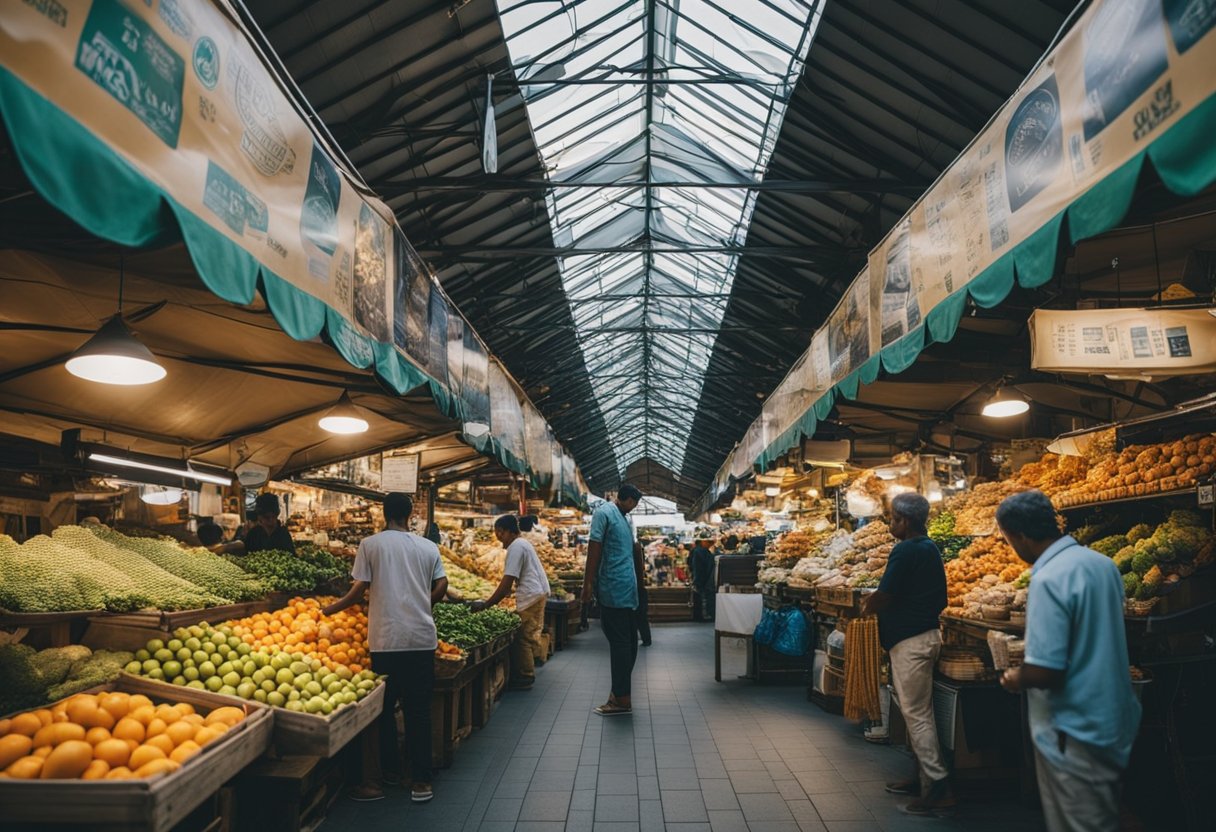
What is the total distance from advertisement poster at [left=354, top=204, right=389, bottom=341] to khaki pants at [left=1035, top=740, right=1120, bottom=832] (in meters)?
3.80

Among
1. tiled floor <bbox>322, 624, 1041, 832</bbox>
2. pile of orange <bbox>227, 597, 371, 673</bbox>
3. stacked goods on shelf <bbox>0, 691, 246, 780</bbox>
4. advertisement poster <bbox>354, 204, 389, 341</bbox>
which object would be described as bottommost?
tiled floor <bbox>322, 624, 1041, 832</bbox>

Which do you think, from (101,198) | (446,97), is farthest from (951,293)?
(446,97)

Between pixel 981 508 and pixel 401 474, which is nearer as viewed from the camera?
pixel 981 508

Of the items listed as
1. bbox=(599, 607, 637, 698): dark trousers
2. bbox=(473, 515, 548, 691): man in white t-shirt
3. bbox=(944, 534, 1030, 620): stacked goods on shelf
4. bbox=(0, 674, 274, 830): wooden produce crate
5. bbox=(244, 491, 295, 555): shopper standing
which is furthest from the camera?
bbox=(473, 515, 548, 691): man in white t-shirt

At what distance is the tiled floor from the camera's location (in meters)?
4.22

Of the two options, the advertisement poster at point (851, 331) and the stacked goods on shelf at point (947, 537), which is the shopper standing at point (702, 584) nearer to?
the stacked goods on shelf at point (947, 537)

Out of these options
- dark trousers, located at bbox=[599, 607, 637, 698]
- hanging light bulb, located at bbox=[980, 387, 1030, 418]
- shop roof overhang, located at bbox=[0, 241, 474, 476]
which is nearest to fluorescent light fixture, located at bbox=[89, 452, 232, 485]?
shop roof overhang, located at bbox=[0, 241, 474, 476]

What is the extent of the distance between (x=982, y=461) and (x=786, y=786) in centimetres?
643

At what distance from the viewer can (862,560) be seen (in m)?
8.22

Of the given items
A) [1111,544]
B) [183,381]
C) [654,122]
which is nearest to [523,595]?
[183,381]

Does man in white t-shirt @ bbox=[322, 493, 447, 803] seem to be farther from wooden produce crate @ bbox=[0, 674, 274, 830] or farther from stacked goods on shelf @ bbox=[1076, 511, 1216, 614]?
stacked goods on shelf @ bbox=[1076, 511, 1216, 614]

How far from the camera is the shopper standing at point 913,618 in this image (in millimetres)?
4621

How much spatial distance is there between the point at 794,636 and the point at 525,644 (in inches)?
113

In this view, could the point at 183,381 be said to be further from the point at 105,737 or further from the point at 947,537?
the point at 947,537
